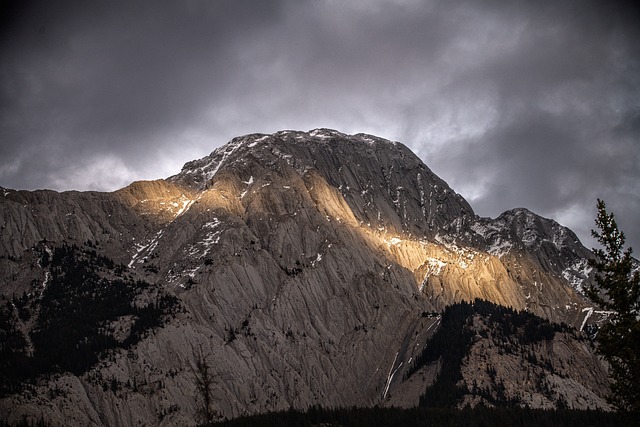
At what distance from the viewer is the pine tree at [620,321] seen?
42.2m

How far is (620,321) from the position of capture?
43594 millimetres

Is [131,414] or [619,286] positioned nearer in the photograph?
[619,286]

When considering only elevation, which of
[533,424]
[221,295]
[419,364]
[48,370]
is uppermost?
[221,295]

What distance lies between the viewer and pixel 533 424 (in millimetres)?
110875

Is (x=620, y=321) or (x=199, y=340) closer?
(x=620, y=321)

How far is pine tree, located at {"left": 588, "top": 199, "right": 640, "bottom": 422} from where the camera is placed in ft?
138

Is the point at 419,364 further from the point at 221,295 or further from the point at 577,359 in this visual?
the point at 221,295

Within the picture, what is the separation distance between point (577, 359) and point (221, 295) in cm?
10052

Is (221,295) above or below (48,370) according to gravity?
above

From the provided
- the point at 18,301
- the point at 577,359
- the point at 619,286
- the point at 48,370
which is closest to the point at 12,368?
the point at 48,370

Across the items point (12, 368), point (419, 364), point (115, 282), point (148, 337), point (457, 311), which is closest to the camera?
point (12, 368)

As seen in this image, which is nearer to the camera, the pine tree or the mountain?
the pine tree

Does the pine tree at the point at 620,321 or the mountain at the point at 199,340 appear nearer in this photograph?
the pine tree at the point at 620,321

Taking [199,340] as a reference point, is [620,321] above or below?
below
